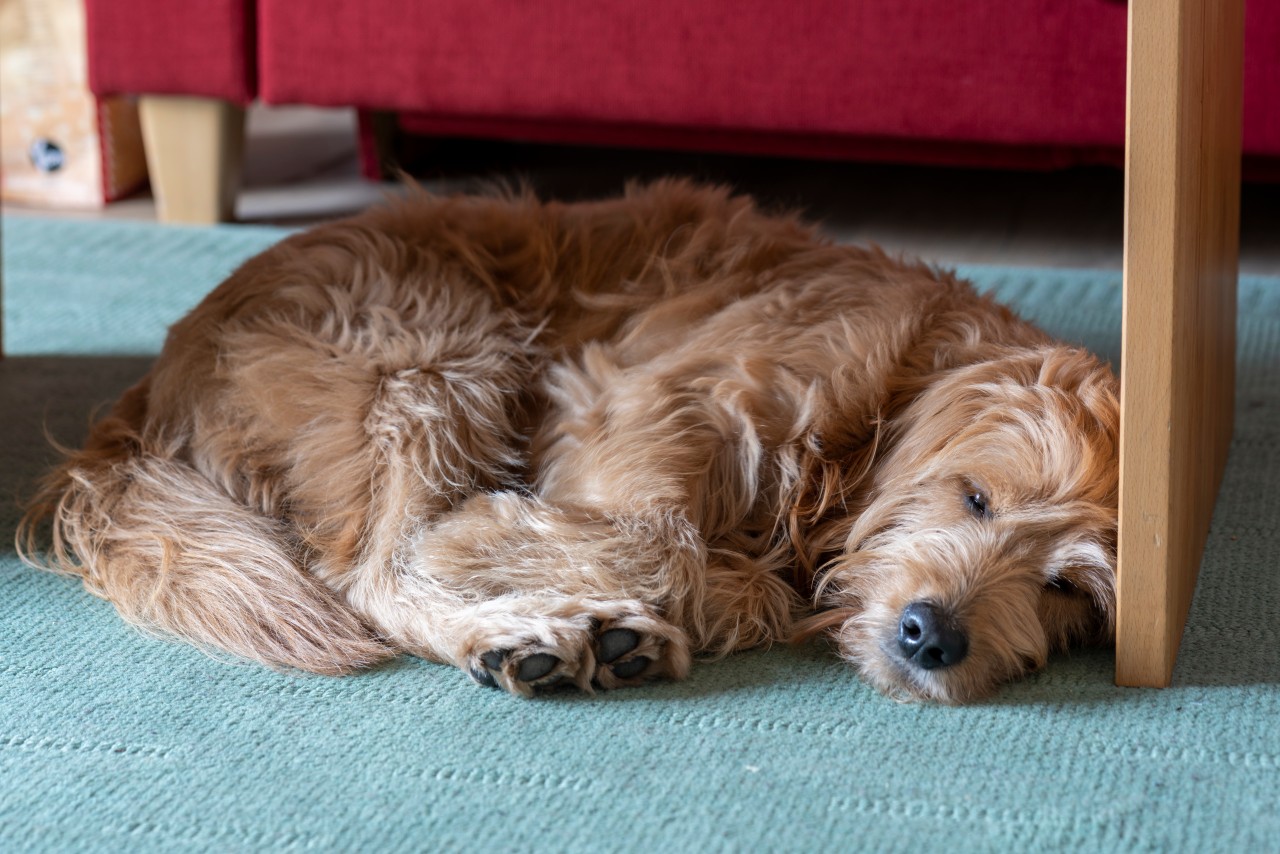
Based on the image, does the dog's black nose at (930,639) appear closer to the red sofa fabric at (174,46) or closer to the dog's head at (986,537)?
the dog's head at (986,537)

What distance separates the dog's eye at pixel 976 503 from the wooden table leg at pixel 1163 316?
0.19 metres

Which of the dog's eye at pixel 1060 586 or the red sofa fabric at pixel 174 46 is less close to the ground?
the red sofa fabric at pixel 174 46

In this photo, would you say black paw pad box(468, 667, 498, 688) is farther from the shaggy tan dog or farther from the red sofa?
the red sofa

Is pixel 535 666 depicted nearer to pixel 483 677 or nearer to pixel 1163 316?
pixel 483 677

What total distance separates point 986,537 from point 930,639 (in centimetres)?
16

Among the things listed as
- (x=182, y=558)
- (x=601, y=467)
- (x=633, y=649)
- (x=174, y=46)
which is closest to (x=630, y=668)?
(x=633, y=649)

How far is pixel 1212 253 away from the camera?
76.1 inches

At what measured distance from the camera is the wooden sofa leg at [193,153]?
3.63 m

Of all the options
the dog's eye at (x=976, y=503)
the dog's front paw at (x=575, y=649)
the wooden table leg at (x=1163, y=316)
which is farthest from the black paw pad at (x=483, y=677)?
the wooden table leg at (x=1163, y=316)

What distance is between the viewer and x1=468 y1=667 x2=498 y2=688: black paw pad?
1.64m

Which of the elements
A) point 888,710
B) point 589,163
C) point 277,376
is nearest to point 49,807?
point 277,376

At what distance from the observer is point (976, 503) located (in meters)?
1.73

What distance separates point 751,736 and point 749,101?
2.13m

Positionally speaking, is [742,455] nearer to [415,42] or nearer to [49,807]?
[49,807]
